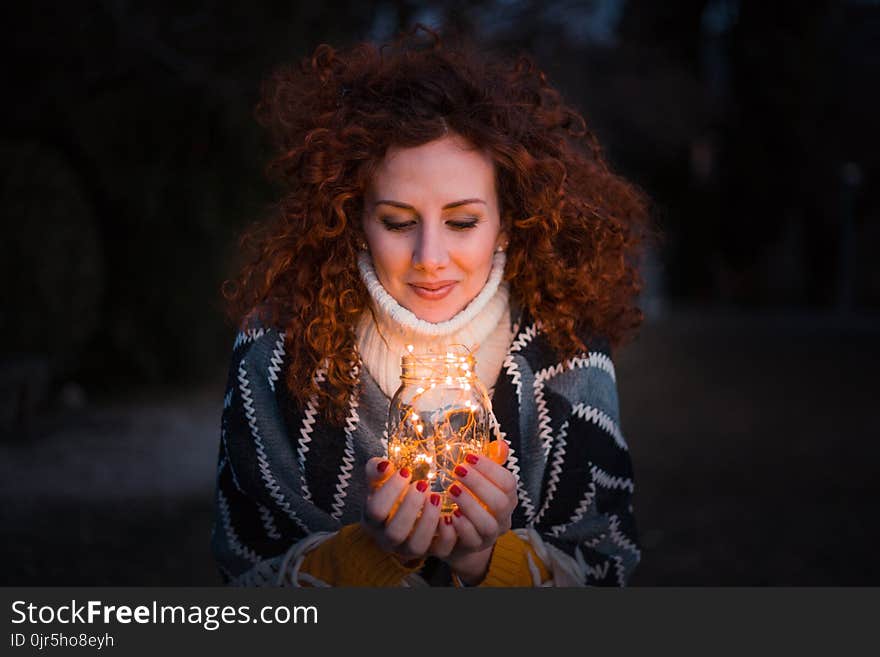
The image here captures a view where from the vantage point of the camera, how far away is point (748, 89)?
23906 millimetres

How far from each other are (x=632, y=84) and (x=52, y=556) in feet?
33.8

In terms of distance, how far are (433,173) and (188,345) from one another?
7573 millimetres

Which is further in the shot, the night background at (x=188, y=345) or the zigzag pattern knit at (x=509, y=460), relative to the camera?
the night background at (x=188, y=345)

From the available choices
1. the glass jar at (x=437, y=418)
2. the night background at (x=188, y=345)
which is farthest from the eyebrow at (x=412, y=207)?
the night background at (x=188, y=345)

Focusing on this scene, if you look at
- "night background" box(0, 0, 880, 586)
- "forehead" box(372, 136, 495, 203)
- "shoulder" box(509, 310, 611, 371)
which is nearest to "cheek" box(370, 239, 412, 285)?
"forehead" box(372, 136, 495, 203)

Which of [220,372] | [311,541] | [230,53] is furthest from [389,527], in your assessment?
[220,372]

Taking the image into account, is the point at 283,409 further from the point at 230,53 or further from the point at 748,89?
the point at 748,89

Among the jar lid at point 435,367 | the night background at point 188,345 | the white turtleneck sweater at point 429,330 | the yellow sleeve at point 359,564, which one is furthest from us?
the night background at point 188,345

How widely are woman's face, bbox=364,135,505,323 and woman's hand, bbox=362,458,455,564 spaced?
0.50m

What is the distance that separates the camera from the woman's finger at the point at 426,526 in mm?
1984

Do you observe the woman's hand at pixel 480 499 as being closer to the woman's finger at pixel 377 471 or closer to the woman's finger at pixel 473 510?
the woman's finger at pixel 473 510

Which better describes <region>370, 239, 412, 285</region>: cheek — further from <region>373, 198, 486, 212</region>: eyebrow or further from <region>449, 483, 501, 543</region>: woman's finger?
<region>449, 483, 501, 543</region>: woman's finger

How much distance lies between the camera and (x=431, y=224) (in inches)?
91.3

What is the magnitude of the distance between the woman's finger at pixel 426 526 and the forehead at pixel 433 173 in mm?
737
